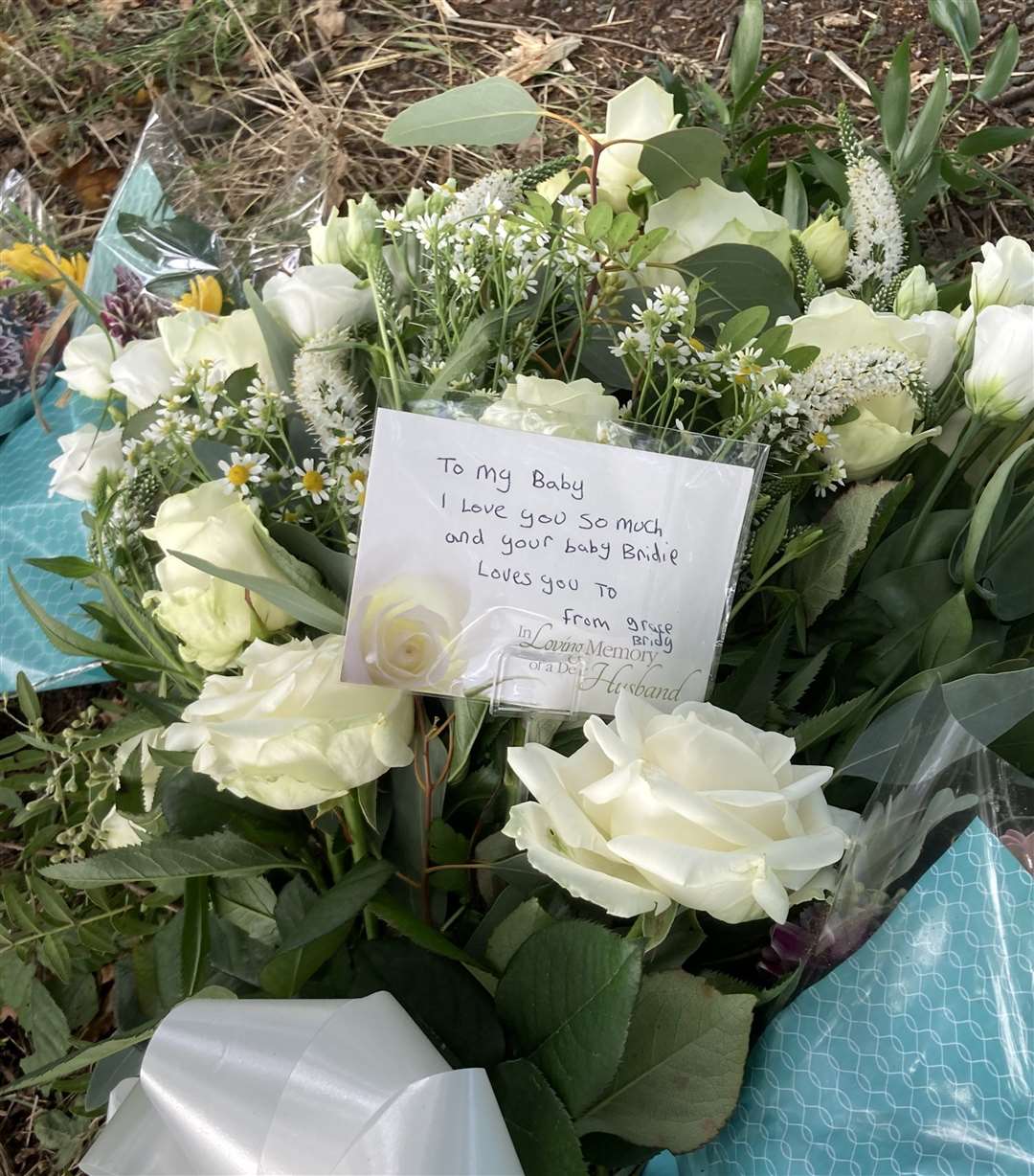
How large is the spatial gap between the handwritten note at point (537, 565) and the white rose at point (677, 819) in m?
0.09

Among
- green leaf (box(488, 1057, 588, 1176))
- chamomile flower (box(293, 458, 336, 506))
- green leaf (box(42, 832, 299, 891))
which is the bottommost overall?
green leaf (box(42, 832, 299, 891))

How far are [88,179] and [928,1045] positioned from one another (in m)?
1.52

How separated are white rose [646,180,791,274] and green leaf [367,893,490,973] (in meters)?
0.48

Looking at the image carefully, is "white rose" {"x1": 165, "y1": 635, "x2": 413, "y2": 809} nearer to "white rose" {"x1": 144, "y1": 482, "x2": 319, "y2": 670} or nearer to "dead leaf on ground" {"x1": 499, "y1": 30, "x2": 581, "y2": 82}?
"white rose" {"x1": 144, "y1": 482, "x2": 319, "y2": 670}

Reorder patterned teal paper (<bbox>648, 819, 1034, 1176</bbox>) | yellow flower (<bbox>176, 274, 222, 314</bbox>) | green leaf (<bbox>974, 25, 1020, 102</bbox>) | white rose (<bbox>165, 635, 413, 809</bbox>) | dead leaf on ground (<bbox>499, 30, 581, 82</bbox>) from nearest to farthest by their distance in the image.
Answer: patterned teal paper (<bbox>648, 819, 1034, 1176</bbox>), white rose (<bbox>165, 635, 413, 809</bbox>), yellow flower (<bbox>176, 274, 222, 314</bbox>), green leaf (<bbox>974, 25, 1020, 102</bbox>), dead leaf on ground (<bbox>499, 30, 581, 82</bbox>)

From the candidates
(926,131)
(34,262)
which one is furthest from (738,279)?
(34,262)

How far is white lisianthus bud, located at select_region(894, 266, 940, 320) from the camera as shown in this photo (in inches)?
29.3

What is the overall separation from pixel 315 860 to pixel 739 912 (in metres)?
0.30

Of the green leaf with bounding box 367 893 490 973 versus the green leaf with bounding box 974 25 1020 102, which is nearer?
the green leaf with bounding box 367 893 490 973

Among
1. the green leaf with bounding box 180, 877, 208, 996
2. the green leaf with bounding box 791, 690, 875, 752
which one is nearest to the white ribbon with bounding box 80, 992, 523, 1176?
the green leaf with bounding box 180, 877, 208, 996

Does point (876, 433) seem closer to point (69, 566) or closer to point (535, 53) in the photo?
point (69, 566)

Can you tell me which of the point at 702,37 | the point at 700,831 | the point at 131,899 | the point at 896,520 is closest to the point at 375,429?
the point at 700,831

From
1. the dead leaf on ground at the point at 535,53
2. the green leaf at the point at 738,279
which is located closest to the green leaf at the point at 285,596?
the green leaf at the point at 738,279

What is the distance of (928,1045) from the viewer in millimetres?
402
